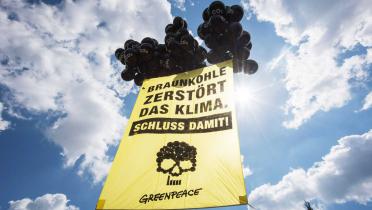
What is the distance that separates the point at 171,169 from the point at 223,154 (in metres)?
0.89

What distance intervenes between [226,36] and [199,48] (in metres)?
0.93

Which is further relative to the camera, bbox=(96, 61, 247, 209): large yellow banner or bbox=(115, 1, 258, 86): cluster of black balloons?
bbox=(115, 1, 258, 86): cluster of black balloons

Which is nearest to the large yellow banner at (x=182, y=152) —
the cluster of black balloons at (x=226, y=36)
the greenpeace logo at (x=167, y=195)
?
the greenpeace logo at (x=167, y=195)

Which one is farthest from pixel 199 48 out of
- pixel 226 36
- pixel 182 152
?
pixel 182 152

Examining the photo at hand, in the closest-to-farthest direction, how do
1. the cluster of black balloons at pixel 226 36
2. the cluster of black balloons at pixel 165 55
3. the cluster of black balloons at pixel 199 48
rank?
the cluster of black balloons at pixel 226 36 → the cluster of black balloons at pixel 199 48 → the cluster of black balloons at pixel 165 55

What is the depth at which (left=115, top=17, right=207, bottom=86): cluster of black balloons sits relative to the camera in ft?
23.9

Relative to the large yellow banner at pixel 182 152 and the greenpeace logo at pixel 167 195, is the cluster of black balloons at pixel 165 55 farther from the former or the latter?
the greenpeace logo at pixel 167 195

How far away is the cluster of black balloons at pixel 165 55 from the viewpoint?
7.29 meters

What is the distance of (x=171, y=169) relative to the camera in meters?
4.52

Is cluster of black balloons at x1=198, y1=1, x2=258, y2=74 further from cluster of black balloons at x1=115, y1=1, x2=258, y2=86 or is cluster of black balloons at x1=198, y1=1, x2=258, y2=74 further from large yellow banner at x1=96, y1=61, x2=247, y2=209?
large yellow banner at x1=96, y1=61, x2=247, y2=209

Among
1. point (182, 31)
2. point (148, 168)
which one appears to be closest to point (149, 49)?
point (182, 31)

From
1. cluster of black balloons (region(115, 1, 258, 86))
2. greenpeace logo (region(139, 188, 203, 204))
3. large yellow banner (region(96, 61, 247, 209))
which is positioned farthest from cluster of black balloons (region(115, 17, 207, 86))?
greenpeace logo (region(139, 188, 203, 204))

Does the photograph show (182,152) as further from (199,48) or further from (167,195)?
(199,48)

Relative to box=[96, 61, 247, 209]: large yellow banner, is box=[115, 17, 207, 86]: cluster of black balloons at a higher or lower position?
A: higher
